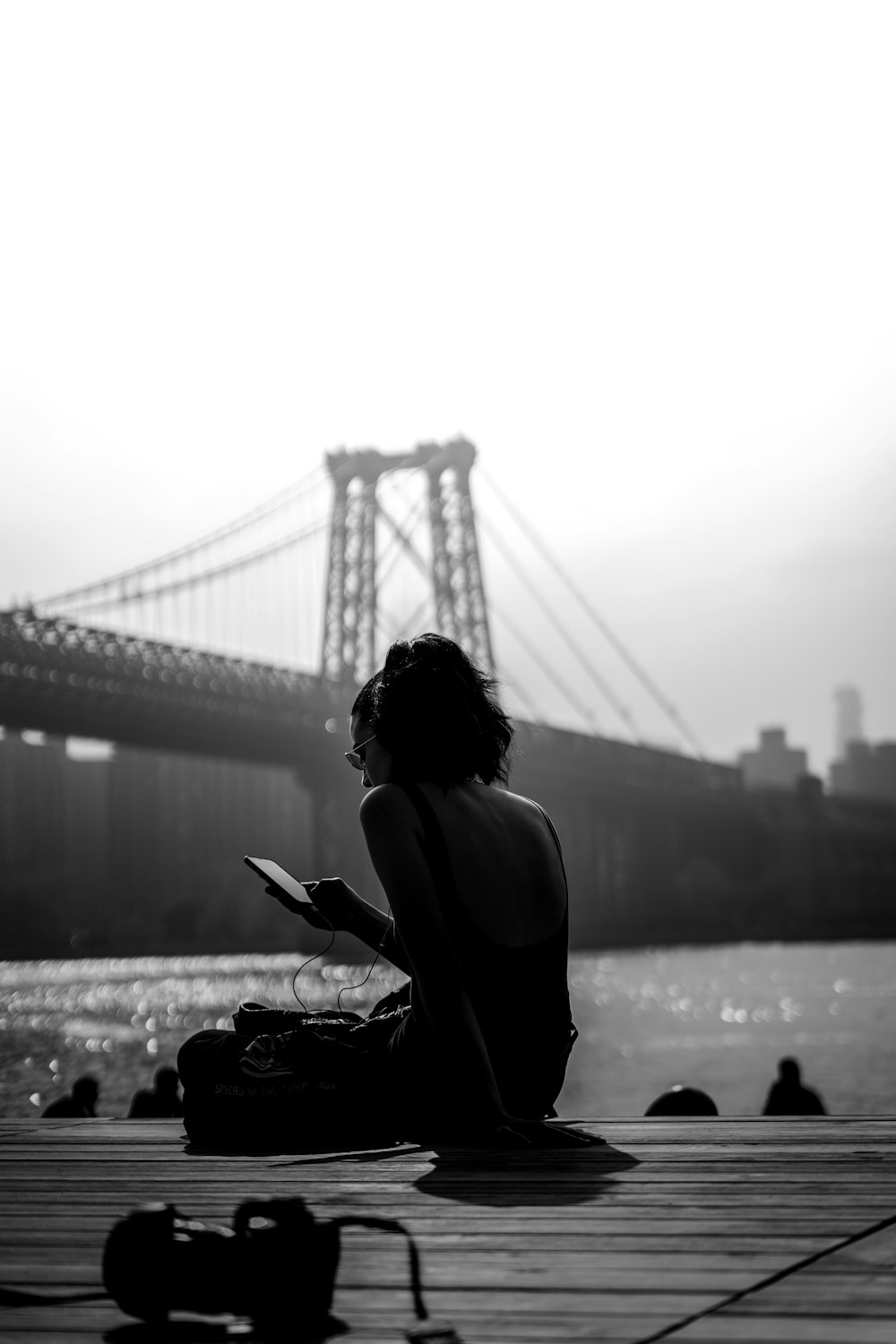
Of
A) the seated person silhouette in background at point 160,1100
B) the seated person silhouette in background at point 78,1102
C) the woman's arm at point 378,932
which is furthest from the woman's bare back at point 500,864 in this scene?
the seated person silhouette in background at point 160,1100

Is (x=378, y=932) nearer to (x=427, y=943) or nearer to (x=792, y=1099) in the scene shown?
(x=427, y=943)

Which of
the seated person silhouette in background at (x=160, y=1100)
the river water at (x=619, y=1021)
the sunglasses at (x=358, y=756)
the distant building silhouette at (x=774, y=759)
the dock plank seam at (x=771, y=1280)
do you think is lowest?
the river water at (x=619, y=1021)

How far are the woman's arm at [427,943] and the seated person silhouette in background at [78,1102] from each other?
3747 mm

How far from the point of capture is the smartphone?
10.0ft

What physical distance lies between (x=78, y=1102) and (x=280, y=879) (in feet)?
13.4

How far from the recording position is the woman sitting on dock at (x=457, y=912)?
2.82 metres

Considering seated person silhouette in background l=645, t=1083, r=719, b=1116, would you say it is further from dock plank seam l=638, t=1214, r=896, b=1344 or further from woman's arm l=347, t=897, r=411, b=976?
dock plank seam l=638, t=1214, r=896, b=1344

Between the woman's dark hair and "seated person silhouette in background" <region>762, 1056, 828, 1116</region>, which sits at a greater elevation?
the woman's dark hair

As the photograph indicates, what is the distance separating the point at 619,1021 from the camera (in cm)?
2891

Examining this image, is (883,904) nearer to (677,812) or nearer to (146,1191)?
(677,812)

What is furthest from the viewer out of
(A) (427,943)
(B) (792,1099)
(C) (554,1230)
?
(B) (792,1099)

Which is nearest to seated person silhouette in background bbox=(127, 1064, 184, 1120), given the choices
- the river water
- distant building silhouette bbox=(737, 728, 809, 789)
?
the river water

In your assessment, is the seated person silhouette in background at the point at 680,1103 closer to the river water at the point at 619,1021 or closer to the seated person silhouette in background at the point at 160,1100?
the seated person silhouette in background at the point at 160,1100

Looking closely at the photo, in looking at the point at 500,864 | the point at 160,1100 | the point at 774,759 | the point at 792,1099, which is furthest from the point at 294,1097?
the point at 774,759
